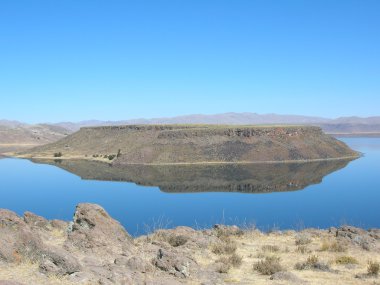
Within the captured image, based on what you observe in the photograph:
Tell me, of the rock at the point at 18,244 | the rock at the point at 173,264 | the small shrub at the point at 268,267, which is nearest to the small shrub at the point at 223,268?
the small shrub at the point at 268,267

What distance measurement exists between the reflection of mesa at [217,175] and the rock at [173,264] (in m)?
44.9

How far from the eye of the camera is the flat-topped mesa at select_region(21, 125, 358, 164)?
9700 cm

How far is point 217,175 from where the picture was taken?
75500 mm

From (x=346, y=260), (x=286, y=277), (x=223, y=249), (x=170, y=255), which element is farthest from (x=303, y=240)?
(x=170, y=255)

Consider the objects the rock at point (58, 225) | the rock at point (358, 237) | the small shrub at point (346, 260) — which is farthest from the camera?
the rock at point (58, 225)

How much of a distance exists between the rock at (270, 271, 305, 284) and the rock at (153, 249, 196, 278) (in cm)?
253

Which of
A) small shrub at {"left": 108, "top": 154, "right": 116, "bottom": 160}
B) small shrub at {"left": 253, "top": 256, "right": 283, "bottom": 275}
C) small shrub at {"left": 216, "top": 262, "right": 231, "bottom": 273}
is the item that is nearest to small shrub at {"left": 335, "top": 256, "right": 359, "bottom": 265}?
small shrub at {"left": 253, "top": 256, "right": 283, "bottom": 275}

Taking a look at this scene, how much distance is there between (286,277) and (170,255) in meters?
3.42

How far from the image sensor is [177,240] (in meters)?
18.4

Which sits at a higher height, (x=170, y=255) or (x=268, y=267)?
(x=170, y=255)

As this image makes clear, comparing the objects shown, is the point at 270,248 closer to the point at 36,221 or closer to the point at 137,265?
the point at 137,265

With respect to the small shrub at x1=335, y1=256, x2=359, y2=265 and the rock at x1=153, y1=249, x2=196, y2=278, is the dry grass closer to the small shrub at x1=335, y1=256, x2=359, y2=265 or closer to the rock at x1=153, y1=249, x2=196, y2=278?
the small shrub at x1=335, y1=256, x2=359, y2=265

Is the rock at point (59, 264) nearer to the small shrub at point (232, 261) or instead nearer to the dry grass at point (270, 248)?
the small shrub at point (232, 261)

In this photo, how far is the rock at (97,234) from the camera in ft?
49.4
